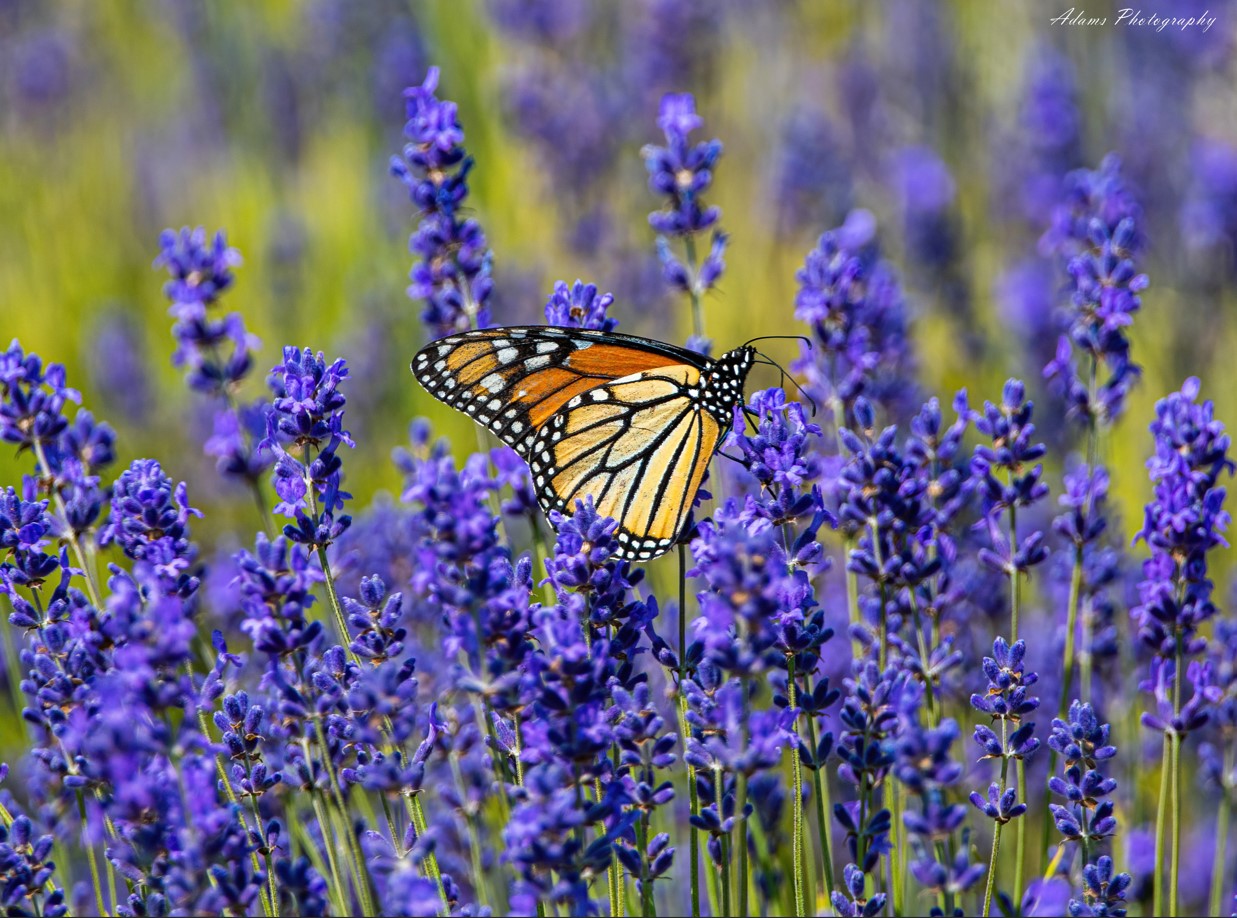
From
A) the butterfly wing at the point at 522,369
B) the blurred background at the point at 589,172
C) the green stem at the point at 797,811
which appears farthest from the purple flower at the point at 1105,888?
the blurred background at the point at 589,172

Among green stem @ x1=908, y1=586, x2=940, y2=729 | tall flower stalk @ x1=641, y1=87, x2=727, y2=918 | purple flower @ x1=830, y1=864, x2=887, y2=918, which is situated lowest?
purple flower @ x1=830, y1=864, x2=887, y2=918

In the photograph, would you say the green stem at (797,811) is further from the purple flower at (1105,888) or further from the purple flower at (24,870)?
the purple flower at (24,870)

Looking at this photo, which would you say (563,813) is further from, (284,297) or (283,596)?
(284,297)

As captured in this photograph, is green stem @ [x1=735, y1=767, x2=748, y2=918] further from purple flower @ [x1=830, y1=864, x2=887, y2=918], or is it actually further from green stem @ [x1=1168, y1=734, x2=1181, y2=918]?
green stem @ [x1=1168, y1=734, x2=1181, y2=918]

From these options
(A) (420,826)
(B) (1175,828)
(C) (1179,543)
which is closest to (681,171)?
(C) (1179,543)

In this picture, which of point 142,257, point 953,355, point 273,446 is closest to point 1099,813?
point 273,446

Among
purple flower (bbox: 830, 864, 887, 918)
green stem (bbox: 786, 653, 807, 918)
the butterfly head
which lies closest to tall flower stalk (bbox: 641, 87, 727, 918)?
the butterfly head
